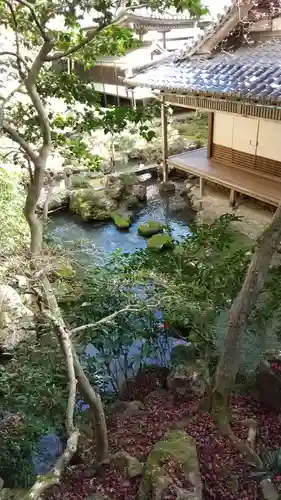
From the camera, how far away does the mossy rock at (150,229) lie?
1149 centimetres

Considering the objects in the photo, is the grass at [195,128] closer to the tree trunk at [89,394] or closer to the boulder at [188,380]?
the boulder at [188,380]

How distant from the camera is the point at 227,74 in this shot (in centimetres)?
903

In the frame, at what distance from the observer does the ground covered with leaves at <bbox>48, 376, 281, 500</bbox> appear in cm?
391

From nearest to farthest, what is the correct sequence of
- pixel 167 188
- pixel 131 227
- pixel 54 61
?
1. pixel 54 61
2. pixel 131 227
3. pixel 167 188

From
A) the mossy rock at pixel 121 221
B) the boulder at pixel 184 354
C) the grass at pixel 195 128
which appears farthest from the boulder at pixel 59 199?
the boulder at pixel 184 354

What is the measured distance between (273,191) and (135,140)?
29.4 ft

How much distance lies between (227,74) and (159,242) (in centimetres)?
415

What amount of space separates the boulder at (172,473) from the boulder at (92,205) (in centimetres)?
929

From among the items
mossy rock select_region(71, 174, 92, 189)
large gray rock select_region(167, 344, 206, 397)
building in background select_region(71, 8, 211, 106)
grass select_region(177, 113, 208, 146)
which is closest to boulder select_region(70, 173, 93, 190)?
mossy rock select_region(71, 174, 92, 189)

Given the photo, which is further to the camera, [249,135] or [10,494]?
[249,135]

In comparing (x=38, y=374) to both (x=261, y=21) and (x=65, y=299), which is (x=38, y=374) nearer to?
(x=65, y=299)

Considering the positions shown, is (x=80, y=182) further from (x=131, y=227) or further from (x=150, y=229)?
(x=150, y=229)

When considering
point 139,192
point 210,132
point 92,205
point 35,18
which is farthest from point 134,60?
point 35,18

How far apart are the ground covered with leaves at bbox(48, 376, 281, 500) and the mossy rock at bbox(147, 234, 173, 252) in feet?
16.9
